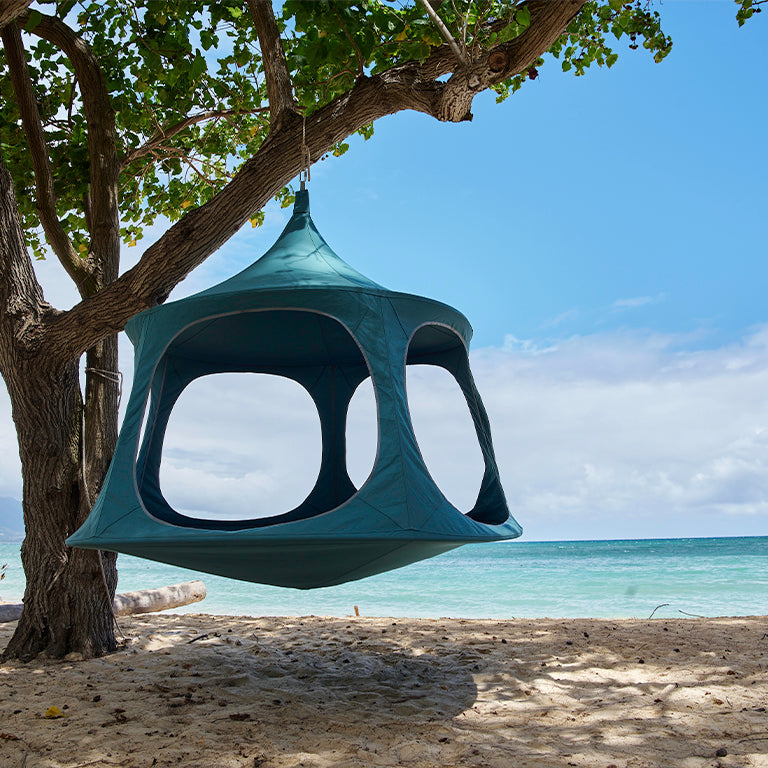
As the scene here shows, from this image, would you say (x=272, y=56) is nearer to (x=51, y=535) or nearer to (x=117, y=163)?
(x=117, y=163)

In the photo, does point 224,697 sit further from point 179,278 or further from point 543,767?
point 179,278

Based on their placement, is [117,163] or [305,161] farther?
[117,163]

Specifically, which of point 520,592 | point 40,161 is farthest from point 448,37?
point 520,592

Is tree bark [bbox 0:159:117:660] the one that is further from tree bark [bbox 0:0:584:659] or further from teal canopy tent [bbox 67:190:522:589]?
teal canopy tent [bbox 67:190:522:589]

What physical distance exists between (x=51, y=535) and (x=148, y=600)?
108 inches

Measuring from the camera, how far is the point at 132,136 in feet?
19.2

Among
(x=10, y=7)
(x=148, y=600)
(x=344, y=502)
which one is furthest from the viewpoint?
Result: (x=148, y=600)

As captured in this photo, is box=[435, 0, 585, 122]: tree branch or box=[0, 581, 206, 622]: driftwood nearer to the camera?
box=[435, 0, 585, 122]: tree branch

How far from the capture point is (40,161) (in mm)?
4676

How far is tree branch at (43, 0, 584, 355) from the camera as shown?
3906 mm

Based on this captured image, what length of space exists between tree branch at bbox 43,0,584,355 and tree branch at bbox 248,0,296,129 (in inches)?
11.1

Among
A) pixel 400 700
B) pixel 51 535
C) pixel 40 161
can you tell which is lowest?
pixel 400 700

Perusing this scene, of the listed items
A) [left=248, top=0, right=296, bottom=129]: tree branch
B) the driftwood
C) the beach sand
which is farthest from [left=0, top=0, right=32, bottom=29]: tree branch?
the driftwood

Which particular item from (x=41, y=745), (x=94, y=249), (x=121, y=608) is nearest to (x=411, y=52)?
(x=94, y=249)
